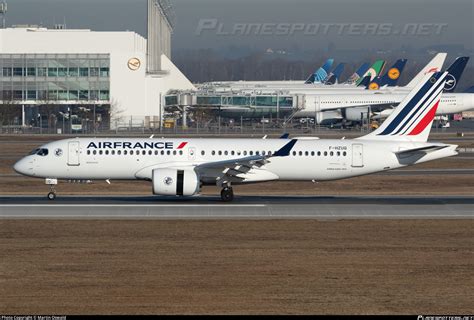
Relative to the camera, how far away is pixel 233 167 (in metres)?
46.8

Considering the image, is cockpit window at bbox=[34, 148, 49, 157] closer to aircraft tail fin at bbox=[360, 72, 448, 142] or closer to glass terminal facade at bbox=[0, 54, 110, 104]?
aircraft tail fin at bbox=[360, 72, 448, 142]

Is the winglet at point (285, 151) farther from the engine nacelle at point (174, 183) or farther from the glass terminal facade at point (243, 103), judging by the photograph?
the glass terminal facade at point (243, 103)

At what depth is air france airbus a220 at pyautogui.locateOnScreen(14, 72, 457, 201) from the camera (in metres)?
47.1

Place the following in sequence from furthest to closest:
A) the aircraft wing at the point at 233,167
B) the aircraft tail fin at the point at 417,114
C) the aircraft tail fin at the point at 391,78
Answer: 1. the aircraft tail fin at the point at 391,78
2. the aircraft tail fin at the point at 417,114
3. the aircraft wing at the point at 233,167

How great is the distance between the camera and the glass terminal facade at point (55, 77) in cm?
12481

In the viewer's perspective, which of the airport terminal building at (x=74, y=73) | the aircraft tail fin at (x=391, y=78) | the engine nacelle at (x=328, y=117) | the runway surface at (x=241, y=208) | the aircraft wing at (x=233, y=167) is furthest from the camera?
the aircraft tail fin at (x=391, y=78)

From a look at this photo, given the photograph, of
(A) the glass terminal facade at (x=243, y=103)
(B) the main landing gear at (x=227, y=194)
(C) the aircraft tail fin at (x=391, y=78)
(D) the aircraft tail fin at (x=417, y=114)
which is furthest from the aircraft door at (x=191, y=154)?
(C) the aircraft tail fin at (x=391, y=78)

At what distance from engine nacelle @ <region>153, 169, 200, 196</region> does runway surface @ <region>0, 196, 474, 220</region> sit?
660 mm

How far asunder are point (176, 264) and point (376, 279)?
6582mm

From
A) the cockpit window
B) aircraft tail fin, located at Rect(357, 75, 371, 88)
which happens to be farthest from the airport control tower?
the cockpit window

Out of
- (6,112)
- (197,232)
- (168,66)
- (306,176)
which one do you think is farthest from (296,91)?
(197,232)

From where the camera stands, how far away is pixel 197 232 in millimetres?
37375

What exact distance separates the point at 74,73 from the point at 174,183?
8346cm

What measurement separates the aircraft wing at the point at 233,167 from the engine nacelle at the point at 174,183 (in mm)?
1524
